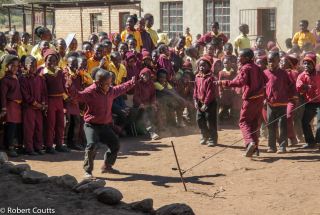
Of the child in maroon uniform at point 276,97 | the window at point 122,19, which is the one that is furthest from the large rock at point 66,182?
the window at point 122,19

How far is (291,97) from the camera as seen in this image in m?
9.50

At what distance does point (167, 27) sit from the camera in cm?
2478

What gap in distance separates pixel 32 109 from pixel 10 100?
40cm

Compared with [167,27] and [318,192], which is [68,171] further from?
[167,27]

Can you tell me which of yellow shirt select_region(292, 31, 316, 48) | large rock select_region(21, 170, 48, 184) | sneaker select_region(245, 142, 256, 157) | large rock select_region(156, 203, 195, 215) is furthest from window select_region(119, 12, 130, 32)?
large rock select_region(156, 203, 195, 215)

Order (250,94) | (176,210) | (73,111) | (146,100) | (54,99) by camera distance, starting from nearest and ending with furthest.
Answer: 1. (176,210)
2. (250,94)
3. (54,99)
4. (73,111)
5. (146,100)

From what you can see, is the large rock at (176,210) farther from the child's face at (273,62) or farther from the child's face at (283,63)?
the child's face at (283,63)

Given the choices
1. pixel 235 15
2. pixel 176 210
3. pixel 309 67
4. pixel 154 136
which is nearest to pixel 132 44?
pixel 154 136

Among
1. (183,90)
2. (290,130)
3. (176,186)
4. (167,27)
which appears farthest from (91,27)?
(176,186)

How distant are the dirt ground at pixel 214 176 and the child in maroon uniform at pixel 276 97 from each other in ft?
0.98

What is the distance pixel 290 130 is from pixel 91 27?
65.7ft

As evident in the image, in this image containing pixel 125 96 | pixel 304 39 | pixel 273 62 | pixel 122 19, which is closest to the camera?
pixel 273 62

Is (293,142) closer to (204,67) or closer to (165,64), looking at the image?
(204,67)

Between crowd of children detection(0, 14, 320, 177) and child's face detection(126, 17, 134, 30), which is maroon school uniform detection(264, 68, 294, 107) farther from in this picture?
child's face detection(126, 17, 134, 30)
